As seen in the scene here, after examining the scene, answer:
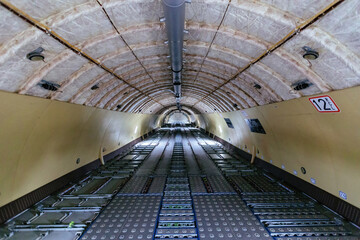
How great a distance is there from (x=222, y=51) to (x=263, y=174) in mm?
6072

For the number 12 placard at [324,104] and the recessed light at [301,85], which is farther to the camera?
the recessed light at [301,85]

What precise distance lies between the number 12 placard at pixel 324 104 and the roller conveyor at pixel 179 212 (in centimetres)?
284

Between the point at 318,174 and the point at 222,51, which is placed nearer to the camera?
the point at 222,51

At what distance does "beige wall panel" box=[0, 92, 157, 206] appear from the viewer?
14.1 feet

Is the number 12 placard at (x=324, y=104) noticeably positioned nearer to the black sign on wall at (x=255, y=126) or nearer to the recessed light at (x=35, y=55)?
the black sign on wall at (x=255, y=126)

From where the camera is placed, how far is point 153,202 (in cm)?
542

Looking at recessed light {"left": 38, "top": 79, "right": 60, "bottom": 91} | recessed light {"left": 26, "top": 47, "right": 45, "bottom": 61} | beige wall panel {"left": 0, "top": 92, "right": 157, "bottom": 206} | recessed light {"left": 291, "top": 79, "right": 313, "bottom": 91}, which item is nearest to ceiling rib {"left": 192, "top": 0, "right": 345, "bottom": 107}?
recessed light {"left": 291, "top": 79, "right": 313, "bottom": 91}

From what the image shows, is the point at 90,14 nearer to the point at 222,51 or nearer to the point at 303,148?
the point at 222,51

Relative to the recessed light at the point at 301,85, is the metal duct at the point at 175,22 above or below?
above

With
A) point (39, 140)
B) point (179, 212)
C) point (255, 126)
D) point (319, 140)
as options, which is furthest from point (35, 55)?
point (255, 126)

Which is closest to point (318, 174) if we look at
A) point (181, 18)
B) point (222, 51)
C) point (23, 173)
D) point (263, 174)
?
point (263, 174)

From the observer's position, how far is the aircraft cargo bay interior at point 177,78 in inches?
122

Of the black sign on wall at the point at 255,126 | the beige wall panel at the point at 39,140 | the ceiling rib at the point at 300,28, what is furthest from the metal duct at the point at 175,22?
the black sign on wall at the point at 255,126

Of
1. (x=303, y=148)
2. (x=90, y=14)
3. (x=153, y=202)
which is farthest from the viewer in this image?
(x=303, y=148)
